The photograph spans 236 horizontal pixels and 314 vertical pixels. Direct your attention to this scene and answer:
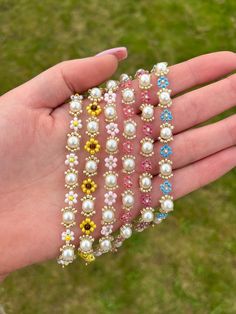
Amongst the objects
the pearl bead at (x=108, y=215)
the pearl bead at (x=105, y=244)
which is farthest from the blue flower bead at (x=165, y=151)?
the pearl bead at (x=105, y=244)

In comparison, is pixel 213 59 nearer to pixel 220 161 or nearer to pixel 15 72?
pixel 220 161

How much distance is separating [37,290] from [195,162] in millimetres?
1218

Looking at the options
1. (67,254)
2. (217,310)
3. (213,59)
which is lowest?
(217,310)

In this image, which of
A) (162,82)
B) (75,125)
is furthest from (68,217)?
(162,82)

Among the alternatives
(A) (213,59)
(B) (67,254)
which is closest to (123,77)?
(A) (213,59)

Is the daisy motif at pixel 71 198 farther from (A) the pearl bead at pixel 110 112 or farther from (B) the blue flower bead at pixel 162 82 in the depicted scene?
(B) the blue flower bead at pixel 162 82

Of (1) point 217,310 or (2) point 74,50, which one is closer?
(1) point 217,310

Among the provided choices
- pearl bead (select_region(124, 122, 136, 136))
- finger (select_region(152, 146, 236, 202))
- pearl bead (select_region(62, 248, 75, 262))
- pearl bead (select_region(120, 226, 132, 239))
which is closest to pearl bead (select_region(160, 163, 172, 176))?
finger (select_region(152, 146, 236, 202))

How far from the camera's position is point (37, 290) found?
2.66 meters

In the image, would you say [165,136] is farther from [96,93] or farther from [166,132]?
[96,93]

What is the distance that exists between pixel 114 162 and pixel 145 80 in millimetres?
402

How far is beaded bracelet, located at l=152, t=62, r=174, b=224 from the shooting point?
2090mm

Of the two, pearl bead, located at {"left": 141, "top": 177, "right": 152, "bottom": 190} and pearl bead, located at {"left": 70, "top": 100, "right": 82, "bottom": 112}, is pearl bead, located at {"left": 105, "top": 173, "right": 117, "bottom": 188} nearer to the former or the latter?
pearl bead, located at {"left": 141, "top": 177, "right": 152, "bottom": 190}

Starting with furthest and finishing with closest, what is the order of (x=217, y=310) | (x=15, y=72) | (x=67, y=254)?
(x=15, y=72), (x=217, y=310), (x=67, y=254)
